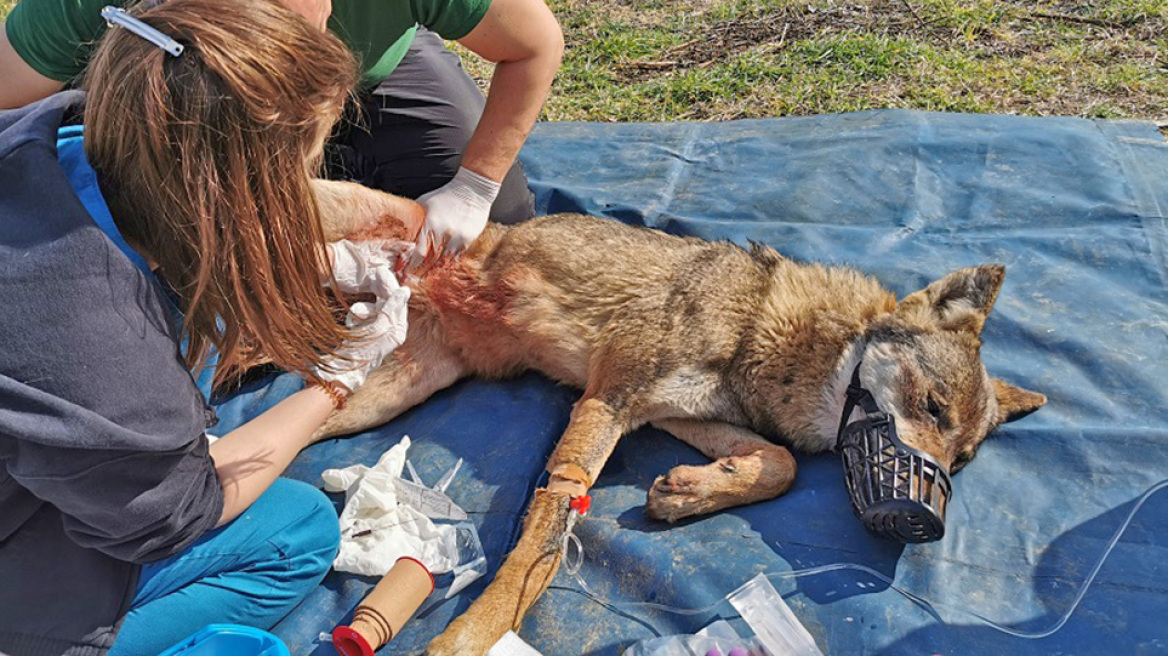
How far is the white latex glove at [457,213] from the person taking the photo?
13.1ft

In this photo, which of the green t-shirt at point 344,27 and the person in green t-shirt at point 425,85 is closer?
the green t-shirt at point 344,27

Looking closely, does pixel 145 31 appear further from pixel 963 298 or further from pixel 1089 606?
pixel 1089 606

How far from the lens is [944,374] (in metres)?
3.50

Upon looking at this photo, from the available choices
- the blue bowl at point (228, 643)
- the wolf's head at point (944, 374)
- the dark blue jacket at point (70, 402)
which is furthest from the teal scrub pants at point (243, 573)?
the wolf's head at point (944, 374)

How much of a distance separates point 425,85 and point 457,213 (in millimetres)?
1124

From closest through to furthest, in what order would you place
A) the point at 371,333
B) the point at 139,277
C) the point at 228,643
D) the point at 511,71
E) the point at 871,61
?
the point at 139,277 < the point at 228,643 < the point at 371,333 < the point at 511,71 < the point at 871,61

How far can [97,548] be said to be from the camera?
2234mm

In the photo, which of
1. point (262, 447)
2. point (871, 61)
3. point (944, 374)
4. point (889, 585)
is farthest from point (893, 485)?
point (871, 61)

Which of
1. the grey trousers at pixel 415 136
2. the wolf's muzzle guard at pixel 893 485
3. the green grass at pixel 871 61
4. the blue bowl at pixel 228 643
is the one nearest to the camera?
the blue bowl at pixel 228 643

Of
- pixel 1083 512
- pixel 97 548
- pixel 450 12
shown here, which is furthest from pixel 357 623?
pixel 1083 512

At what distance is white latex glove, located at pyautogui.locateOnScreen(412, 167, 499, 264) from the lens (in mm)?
4001

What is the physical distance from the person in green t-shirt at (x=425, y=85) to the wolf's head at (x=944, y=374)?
6.71ft

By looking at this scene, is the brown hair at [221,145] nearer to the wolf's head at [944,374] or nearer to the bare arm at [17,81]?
the bare arm at [17,81]

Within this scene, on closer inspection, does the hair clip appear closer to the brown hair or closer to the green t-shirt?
the brown hair
